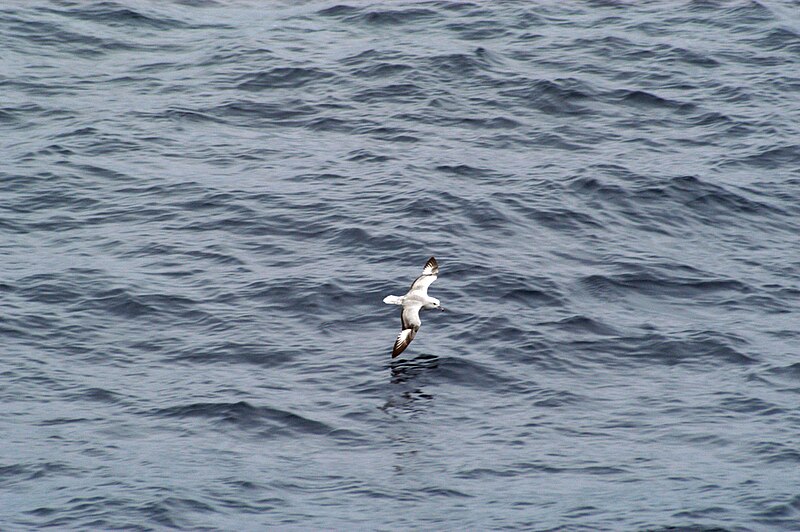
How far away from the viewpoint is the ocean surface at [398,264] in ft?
69.5

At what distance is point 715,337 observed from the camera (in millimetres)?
26406

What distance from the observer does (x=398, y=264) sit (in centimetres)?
2911

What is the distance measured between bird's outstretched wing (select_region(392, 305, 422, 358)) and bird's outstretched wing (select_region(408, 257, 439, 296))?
529mm

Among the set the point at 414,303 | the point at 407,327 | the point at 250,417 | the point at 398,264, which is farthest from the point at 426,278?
the point at 250,417

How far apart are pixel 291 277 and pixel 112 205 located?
616cm

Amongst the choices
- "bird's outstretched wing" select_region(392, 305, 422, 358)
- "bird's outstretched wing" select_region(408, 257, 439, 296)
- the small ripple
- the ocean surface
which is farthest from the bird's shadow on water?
the small ripple

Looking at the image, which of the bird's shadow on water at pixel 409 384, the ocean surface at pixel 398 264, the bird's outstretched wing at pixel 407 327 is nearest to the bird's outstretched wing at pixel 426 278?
the bird's outstretched wing at pixel 407 327

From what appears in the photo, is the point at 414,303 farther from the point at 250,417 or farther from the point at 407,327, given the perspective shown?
the point at 250,417

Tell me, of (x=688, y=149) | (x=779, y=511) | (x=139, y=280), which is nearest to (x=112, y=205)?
(x=139, y=280)

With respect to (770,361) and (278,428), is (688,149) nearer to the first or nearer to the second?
(770,361)

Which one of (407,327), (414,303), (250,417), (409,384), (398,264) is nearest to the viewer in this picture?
(250,417)

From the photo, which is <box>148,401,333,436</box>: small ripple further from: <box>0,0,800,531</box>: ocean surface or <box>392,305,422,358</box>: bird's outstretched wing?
<box>392,305,422,358</box>: bird's outstretched wing

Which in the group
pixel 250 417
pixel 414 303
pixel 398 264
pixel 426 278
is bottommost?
pixel 250 417

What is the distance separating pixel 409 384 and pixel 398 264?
203 inches
